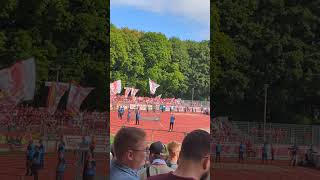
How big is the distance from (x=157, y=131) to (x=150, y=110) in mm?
331

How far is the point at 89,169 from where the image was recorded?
8.85m

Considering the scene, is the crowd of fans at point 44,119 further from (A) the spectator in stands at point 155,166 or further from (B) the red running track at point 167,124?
(A) the spectator in stands at point 155,166

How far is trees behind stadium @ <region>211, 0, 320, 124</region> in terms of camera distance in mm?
9922

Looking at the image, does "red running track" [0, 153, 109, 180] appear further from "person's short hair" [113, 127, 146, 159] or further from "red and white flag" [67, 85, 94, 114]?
"person's short hair" [113, 127, 146, 159]

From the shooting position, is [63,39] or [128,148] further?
[63,39]

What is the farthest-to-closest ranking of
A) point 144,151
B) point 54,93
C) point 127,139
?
point 54,93 < point 144,151 < point 127,139

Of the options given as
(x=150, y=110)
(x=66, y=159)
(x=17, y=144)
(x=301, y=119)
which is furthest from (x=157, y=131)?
(x=301, y=119)

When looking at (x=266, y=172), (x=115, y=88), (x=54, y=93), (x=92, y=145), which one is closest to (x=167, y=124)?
(x=115, y=88)

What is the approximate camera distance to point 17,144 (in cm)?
934

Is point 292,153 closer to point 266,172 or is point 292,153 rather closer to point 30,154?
point 266,172

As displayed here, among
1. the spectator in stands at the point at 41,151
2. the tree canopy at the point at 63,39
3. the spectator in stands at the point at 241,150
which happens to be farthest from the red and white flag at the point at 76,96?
the spectator in stands at the point at 241,150

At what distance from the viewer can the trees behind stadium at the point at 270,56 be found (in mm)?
9922

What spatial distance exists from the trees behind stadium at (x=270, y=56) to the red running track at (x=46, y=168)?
9.73ft

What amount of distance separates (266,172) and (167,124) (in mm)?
3781
